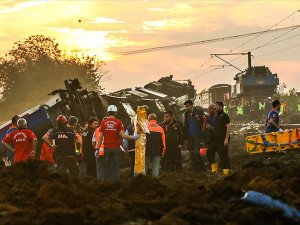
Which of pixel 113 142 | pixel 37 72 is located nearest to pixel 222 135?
pixel 113 142

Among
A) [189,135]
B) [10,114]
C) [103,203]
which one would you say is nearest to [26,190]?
[103,203]

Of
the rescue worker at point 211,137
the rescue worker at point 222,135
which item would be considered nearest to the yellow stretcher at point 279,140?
the rescue worker at point 211,137

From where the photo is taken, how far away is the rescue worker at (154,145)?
15656 mm

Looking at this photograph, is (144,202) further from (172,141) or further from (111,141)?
(172,141)

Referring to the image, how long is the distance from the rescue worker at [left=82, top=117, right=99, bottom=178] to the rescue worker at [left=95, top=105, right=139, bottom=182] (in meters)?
1.95

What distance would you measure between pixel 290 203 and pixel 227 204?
771 millimetres

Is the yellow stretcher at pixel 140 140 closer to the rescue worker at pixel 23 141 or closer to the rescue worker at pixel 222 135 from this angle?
the rescue worker at pixel 222 135

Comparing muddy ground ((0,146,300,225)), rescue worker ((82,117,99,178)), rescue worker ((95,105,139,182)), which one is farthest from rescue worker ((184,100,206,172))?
muddy ground ((0,146,300,225))

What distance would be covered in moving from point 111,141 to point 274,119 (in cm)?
587

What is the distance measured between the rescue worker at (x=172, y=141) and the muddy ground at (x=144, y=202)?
6.56m

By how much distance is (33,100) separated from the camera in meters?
66.4

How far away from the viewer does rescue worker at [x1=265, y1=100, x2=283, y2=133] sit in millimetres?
17750

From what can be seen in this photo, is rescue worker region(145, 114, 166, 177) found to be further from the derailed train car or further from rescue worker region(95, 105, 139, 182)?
the derailed train car

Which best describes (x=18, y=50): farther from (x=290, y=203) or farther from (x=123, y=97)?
(x=290, y=203)
